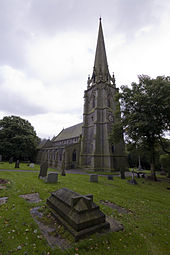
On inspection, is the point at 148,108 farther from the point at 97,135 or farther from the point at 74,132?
the point at 74,132

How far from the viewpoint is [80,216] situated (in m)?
3.59

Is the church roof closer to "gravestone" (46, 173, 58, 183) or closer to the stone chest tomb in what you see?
"gravestone" (46, 173, 58, 183)

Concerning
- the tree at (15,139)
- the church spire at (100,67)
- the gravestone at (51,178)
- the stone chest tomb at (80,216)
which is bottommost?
the gravestone at (51,178)

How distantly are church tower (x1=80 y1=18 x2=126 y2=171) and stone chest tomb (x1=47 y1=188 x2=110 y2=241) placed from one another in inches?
705

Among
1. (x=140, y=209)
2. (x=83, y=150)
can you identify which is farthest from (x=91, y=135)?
(x=140, y=209)

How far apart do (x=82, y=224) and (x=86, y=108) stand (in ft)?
92.5

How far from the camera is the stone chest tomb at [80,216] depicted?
3439mm

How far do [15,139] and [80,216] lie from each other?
3434 cm

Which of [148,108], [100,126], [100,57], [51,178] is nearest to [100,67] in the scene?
[100,57]

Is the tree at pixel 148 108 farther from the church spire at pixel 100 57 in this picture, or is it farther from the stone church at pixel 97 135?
the church spire at pixel 100 57

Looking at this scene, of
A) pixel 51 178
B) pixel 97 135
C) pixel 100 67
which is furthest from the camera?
pixel 100 67

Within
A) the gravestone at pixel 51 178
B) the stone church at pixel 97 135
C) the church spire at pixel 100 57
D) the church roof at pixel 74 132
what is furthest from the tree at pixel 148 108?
the church roof at pixel 74 132

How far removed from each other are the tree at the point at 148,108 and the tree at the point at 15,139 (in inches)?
1100

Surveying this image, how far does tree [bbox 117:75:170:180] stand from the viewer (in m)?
13.4
